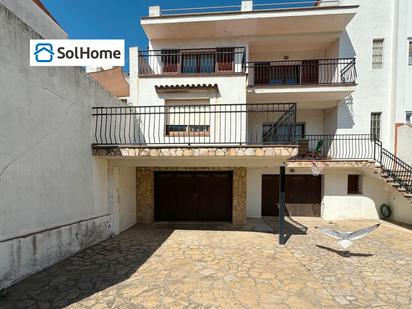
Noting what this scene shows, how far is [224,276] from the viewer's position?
461 cm

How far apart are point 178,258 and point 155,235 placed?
7.69ft

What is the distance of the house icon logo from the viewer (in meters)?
4.50

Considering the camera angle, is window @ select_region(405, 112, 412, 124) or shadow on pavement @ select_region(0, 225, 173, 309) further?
window @ select_region(405, 112, 412, 124)

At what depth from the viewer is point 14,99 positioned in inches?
157

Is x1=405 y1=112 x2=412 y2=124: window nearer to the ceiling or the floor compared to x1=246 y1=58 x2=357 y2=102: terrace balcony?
nearer to the floor

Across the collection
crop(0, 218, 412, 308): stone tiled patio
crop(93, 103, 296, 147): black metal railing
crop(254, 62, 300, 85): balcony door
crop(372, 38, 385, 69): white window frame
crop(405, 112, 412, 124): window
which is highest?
crop(372, 38, 385, 69): white window frame

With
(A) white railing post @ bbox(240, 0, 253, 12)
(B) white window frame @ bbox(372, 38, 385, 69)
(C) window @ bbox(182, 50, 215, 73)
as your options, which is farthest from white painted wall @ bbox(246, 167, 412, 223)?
(A) white railing post @ bbox(240, 0, 253, 12)

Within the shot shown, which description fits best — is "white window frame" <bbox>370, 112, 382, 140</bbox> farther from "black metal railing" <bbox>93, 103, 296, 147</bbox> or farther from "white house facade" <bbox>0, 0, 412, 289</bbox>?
"black metal railing" <bbox>93, 103, 296, 147</bbox>

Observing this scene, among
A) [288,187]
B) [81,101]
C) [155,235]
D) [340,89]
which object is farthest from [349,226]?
[81,101]

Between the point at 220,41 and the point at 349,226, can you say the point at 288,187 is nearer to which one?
the point at 349,226

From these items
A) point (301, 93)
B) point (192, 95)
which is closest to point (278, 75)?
point (301, 93)

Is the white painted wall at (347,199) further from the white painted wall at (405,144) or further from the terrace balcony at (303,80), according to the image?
the terrace balcony at (303,80)

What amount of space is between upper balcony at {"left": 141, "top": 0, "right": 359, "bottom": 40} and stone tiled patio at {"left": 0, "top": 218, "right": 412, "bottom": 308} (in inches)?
357

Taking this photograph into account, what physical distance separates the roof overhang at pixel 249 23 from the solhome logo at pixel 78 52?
20.8 ft
